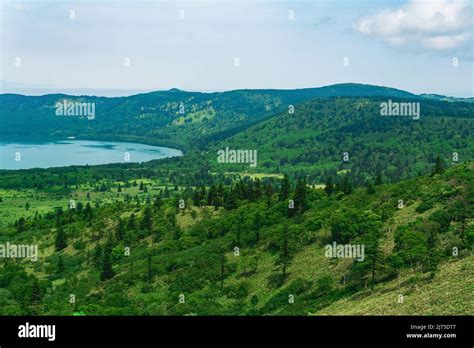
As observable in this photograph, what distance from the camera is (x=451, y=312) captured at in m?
16.7

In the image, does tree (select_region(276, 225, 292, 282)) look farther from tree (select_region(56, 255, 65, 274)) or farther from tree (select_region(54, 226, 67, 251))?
tree (select_region(54, 226, 67, 251))

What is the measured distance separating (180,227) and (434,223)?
4625cm

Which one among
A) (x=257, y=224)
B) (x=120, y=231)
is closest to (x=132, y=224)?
(x=120, y=231)

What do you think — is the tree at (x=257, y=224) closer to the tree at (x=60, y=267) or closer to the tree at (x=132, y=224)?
the tree at (x=132, y=224)

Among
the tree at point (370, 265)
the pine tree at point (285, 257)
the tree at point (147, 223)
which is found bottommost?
the tree at point (147, 223)

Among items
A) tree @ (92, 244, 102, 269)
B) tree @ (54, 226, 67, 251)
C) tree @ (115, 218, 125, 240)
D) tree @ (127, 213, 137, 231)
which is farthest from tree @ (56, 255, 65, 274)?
tree @ (127, 213, 137, 231)
